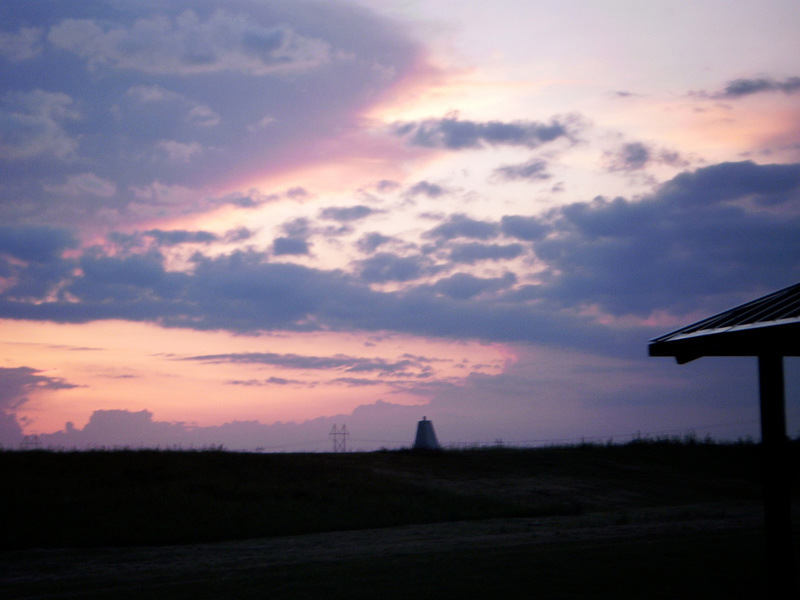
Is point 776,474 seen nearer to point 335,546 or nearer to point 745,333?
point 745,333

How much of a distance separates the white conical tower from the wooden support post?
2541 cm

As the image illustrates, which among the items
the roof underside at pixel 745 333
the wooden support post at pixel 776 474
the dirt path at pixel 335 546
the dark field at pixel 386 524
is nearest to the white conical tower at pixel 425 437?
the dark field at pixel 386 524

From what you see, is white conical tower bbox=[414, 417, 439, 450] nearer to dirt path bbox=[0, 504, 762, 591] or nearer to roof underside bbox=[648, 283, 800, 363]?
dirt path bbox=[0, 504, 762, 591]

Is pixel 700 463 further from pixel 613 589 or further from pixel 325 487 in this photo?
pixel 613 589

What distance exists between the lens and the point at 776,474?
7.72m

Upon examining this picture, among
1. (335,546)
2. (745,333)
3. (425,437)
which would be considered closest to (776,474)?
(745,333)

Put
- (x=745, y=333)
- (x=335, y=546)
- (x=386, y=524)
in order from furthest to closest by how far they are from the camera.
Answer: (x=386, y=524) < (x=335, y=546) < (x=745, y=333)

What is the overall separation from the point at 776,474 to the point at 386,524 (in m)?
15.0

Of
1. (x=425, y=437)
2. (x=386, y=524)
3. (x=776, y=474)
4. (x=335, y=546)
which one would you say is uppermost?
(x=776, y=474)

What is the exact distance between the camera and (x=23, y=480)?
22031 millimetres

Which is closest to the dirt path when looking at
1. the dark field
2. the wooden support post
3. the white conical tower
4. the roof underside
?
the dark field

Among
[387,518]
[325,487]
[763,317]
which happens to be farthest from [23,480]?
[763,317]

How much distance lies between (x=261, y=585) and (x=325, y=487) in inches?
544

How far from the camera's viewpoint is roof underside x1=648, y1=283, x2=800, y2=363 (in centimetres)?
737
